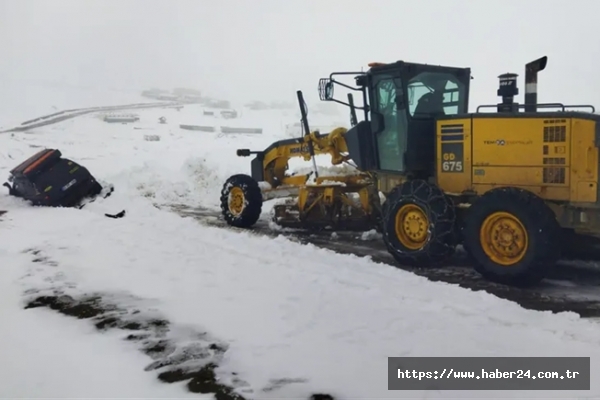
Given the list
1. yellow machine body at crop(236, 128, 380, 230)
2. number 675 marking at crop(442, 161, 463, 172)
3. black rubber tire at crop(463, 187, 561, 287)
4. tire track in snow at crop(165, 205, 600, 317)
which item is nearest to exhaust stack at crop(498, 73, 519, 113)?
number 675 marking at crop(442, 161, 463, 172)

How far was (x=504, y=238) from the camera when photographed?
6.55 metres

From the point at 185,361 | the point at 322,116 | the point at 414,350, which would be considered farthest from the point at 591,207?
the point at 322,116

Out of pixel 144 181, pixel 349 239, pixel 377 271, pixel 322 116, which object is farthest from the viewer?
pixel 322 116

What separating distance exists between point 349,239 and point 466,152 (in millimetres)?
2752

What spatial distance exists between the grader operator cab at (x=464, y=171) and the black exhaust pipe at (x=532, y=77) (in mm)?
18

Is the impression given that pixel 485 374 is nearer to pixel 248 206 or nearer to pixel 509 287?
pixel 509 287

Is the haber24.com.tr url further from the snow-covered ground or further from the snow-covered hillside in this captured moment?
the snow-covered hillside

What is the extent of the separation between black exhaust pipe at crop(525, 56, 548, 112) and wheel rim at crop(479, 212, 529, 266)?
7.26 ft

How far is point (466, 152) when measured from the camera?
730cm

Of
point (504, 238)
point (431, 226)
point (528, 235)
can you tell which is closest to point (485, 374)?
point (528, 235)

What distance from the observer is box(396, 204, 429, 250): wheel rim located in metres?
7.41

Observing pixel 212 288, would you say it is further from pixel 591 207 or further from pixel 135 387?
pixel 591 207

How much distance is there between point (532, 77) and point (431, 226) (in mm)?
2761

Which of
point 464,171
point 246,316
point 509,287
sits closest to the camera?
point 246,316
